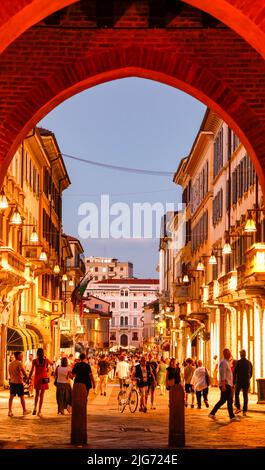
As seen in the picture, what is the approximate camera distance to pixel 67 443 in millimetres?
19734

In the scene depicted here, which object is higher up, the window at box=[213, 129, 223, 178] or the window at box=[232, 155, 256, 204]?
the window at box=[213, 129, 223, 178]

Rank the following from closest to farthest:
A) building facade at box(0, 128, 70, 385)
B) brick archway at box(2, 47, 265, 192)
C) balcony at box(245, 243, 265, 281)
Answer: brick archway at box(2, 47, 265, 192), balcony at box(245, 243, 265, 281), building facade at box(0, 128, 70, 385)

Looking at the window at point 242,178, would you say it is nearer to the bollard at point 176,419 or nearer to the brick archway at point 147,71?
the brick archway at point 147,71

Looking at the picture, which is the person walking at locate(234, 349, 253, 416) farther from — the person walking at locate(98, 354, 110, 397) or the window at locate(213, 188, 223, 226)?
the window at locate(213, 188, 223, 226)

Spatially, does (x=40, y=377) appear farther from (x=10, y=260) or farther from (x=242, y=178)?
(x=242, y=178)

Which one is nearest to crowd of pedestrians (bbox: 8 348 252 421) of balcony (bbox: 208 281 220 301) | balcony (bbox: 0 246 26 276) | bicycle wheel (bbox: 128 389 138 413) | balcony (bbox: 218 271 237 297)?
bicycle wheel (bbox: 128 389 138 413)

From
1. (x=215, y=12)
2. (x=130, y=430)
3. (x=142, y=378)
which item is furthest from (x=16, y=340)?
(x=215, y=12)

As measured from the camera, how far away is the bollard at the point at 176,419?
1922 cm

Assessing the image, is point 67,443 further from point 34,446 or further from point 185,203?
point 185,203

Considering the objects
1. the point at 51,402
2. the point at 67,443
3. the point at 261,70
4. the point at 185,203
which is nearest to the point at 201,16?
the point at 261,70

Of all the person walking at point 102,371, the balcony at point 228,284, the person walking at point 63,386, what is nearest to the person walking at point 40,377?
the person walking at point 63,386

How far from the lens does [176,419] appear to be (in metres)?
19.5

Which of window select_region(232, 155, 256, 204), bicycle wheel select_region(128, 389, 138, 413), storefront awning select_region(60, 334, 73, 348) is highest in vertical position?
window select_region(232, 155, 256, 204)

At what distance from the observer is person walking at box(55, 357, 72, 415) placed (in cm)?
2891
